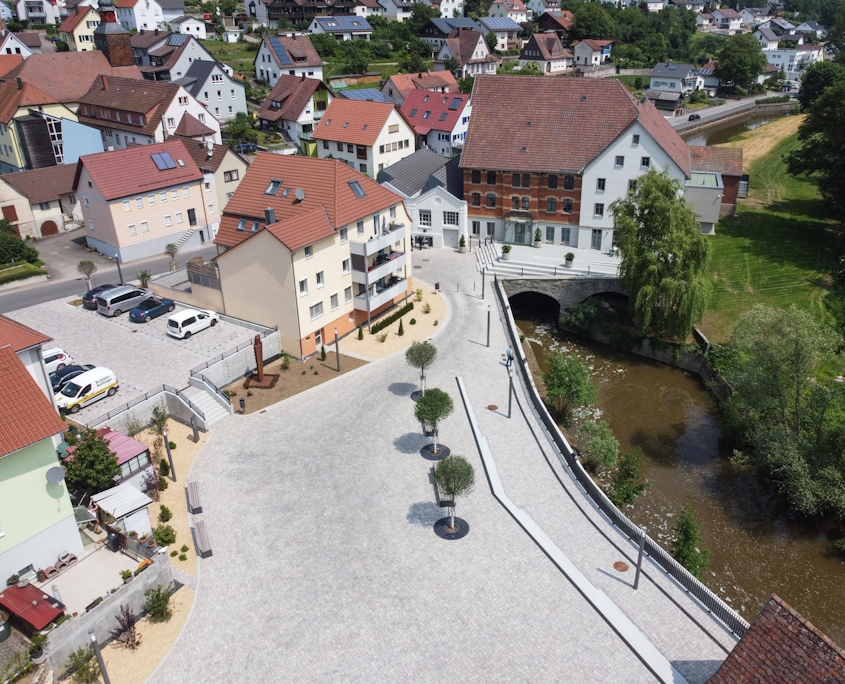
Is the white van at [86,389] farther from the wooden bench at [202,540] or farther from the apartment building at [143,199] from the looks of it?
the apartment building at [143,199]

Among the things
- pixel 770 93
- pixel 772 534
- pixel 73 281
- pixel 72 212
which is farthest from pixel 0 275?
pixel 770 93

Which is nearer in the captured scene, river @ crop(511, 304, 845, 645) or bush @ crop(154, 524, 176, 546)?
bush @ crop(154, 524, 176, 546)

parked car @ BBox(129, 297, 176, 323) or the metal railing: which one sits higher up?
parked car @ BBox(129, 297, 176, 323)

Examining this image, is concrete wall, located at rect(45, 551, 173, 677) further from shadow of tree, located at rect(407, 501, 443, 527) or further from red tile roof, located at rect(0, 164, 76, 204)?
red tile roof, located at rect(0, 164, 76, 204)

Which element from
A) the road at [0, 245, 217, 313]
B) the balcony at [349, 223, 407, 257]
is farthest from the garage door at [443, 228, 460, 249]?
the road at [0, 245, 217, 313]

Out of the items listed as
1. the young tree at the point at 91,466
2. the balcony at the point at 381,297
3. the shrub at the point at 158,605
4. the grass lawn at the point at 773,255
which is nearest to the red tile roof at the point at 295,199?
the balcony at the point at 381,297

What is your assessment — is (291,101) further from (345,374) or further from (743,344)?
(743,344)

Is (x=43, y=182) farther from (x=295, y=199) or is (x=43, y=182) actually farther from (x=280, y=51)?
(x=280, y=51)

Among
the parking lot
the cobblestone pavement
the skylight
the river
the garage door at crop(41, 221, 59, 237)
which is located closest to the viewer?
the cobblestone pavement
